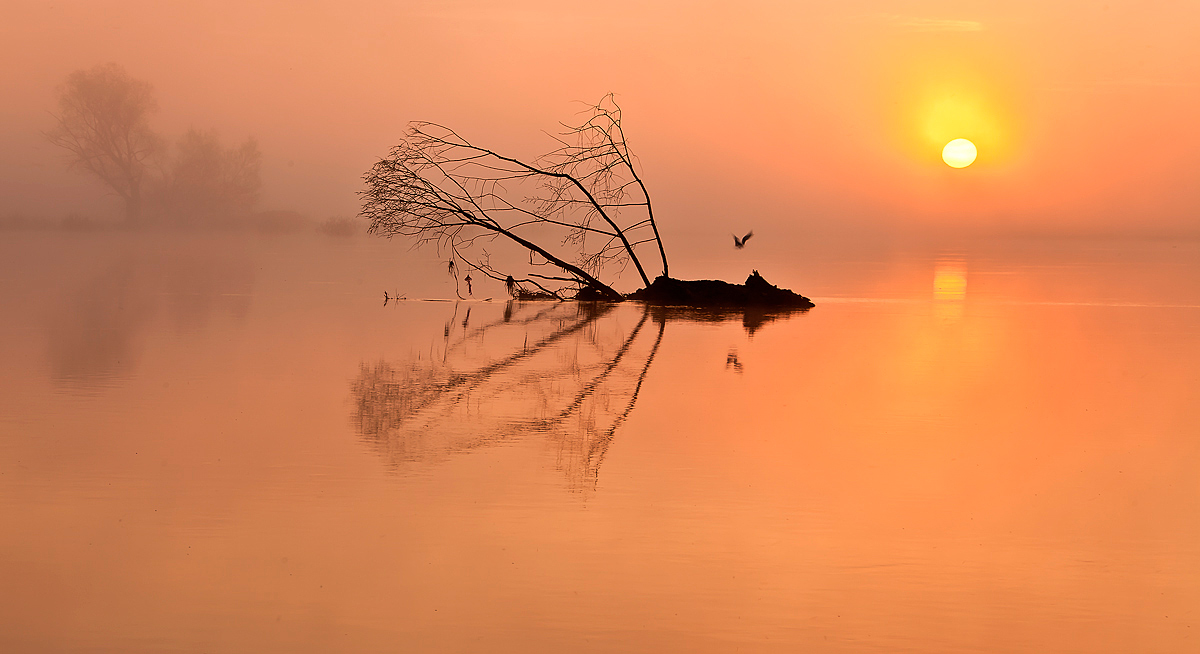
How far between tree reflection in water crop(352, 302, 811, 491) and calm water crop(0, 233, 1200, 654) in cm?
5

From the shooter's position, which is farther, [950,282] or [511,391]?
[950,282]

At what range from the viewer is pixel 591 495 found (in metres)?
5.77

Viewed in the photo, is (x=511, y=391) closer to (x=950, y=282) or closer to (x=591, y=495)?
(x=591, y=495)

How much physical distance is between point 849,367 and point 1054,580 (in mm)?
6400

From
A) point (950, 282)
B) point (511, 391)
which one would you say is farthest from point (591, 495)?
point (950, 282)

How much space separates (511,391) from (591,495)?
3.56 metres

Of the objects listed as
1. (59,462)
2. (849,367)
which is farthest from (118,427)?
(849,367)

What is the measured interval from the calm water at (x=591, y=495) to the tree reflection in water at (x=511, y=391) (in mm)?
50

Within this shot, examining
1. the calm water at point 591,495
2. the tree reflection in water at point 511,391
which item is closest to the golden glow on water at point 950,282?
the tree reflection in water at point 511,391

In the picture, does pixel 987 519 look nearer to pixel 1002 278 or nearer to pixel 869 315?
pixel 869 315

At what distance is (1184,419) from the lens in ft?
27.7

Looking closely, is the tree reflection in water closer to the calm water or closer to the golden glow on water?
the calm water

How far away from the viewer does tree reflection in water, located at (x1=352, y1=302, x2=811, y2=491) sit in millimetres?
7047

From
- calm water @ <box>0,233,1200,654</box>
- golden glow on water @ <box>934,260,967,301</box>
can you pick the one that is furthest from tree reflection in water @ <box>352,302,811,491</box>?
golden glow on water @ <box>934,260,967,301</box>
